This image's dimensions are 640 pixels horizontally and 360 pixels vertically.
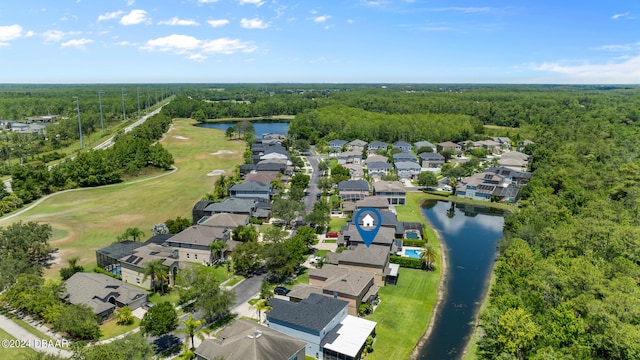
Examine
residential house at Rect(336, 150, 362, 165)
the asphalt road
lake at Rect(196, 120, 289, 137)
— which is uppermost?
lake at Rect(196, 120, 289, 137)

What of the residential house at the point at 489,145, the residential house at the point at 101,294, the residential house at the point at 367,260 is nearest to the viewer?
the residential house at the point at 101,294

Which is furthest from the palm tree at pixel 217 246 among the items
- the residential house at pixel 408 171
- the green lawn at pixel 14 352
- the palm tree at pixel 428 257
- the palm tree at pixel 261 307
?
the residential house at pixel 408 171

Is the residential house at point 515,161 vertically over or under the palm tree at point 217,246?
over

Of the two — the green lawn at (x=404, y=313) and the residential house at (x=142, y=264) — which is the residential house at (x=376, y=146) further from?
the residential house at (x=142, y=264)

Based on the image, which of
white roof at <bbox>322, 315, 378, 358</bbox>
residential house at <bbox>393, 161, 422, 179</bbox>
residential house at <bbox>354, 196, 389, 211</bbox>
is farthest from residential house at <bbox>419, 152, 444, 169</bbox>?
white roof at <bbox>322, 315, 378, 358</bbox>

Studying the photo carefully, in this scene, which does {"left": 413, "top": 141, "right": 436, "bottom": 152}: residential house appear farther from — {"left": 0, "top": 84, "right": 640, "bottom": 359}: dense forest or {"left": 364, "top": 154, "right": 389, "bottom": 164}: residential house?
{"left": 364, "top": 154, "right": 389, "bottom": 164}: residential house

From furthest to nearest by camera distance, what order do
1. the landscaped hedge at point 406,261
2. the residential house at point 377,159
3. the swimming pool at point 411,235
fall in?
the residential house at point 377,159, the swimming pool at point 411,235, the landscaped hedge at point 406,261
